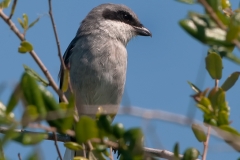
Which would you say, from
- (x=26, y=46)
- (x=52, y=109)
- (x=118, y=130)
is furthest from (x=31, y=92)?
(x=26, y=46)

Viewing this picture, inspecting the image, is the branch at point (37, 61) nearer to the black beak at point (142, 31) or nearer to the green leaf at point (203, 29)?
the green leaf at point (203, 29)

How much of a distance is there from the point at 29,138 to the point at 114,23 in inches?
184

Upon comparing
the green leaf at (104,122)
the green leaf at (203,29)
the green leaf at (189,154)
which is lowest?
the green leaf at (189,154)

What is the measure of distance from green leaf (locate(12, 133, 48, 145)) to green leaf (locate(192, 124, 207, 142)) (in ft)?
2.68

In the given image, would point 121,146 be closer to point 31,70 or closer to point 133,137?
point 133,137

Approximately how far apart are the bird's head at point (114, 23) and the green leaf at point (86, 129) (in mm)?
4131

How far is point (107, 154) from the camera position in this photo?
2.26 m

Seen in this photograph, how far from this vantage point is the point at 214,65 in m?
2.28

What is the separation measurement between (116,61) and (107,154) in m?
3.28

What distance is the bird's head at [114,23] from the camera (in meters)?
5.93

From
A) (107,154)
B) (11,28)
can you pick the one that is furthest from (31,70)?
(107,154)

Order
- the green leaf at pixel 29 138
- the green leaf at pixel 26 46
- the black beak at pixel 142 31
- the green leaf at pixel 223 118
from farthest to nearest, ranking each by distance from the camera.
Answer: the black beak at pixel 142 31 → the green leaf at pixel 26 46 → the green leaf at pixel 223 118 → the green leaf at pixel 29 138

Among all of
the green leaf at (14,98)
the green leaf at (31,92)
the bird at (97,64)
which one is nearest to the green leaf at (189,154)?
the green leaf at (31,92)

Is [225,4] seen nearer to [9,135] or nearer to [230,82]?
[230,82]
